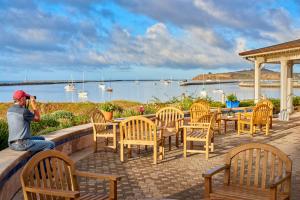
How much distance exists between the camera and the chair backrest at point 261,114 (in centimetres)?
1064

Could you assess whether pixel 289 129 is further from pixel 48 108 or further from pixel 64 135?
pixel 48 108

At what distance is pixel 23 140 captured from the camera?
5.71m

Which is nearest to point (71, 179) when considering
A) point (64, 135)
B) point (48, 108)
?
point (64, 135)

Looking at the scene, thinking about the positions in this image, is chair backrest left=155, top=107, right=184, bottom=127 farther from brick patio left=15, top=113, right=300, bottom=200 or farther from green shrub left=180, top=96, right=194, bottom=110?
green shrub left=180, top=96, right=194, bottom=110

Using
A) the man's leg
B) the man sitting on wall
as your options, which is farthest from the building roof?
the man sitting on wall

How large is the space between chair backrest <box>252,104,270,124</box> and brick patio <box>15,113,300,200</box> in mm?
617

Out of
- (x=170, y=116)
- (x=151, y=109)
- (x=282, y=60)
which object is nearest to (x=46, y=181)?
(x=170, y=116)

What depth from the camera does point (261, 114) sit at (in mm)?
10797

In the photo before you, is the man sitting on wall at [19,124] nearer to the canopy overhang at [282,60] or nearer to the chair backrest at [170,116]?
the chair backrest at [170,116]

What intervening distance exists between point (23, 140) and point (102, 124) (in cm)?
289

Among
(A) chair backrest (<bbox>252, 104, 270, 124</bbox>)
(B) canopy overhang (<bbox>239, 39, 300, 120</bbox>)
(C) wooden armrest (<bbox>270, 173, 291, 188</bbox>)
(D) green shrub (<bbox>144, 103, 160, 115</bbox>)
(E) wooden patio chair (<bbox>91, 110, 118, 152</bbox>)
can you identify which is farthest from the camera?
(B) canopy overhang (<bbox>239, 39, 300, 120</bbox>)

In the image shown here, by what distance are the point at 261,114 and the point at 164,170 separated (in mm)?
4900

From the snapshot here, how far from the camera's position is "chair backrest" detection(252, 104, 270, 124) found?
10.6 metres

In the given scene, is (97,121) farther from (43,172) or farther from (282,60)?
(282,60)
